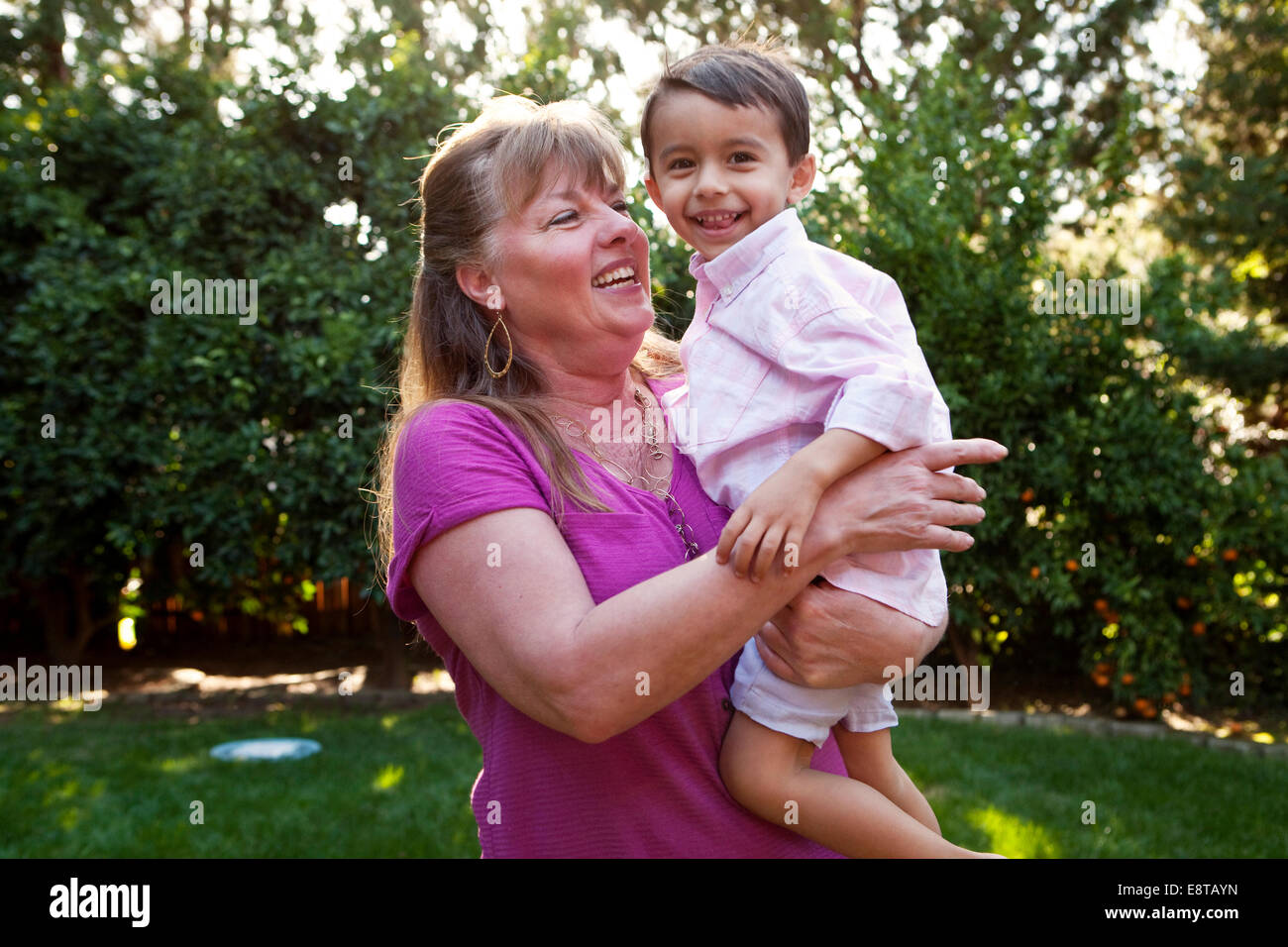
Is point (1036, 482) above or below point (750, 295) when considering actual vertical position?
below

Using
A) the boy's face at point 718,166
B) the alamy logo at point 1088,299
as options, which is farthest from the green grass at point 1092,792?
the boy's face at point 718,166

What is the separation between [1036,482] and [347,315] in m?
4.10

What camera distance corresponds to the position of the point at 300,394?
601cm

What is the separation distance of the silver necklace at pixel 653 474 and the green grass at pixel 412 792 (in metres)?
2.90

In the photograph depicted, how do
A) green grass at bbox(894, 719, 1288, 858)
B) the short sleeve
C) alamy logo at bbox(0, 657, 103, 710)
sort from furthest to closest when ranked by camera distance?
alamy logo at bbox(0, 657, 103, 710) < green grass at bbox(894, 719, 1288, 858) < the short sleeve

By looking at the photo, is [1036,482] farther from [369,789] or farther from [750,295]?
[750,295]

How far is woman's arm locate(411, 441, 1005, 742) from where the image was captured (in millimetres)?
1378

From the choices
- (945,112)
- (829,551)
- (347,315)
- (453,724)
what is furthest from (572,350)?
(945,112)

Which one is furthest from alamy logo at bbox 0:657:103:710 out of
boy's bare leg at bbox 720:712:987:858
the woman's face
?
boy's bare leg at bbox 720:712:987:858

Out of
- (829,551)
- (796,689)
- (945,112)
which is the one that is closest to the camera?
(829,551)

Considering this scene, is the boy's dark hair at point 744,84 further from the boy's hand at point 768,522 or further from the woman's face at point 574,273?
the boy's hand at point 768,522

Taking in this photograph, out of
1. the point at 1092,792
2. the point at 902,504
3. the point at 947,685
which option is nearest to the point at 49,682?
the point at 947,685

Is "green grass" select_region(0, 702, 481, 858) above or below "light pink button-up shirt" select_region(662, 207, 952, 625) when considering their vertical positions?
below

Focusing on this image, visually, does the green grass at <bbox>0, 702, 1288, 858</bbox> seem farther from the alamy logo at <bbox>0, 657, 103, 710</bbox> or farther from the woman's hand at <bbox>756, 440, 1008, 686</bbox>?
the woman's hand at <bbox>756, 440, 1008, 686</bbox>
